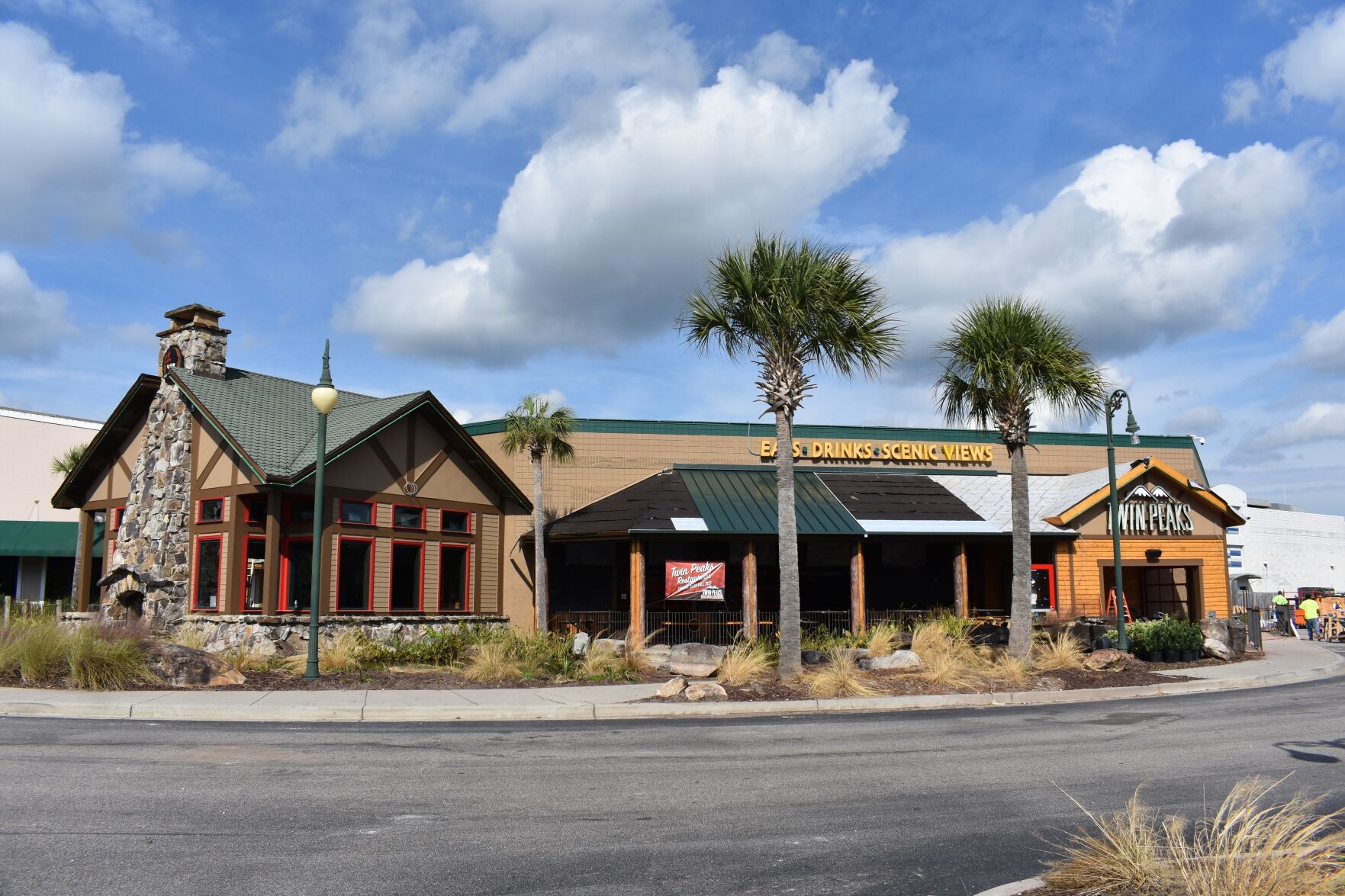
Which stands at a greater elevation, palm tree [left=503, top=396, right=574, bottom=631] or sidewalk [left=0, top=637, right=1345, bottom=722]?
palm tree [left=503, top=396, right=574, bottom=631]

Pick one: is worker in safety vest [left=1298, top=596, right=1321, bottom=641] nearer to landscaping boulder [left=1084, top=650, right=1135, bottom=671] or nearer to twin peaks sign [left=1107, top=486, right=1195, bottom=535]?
twin peaks sign [left=1107, top=486, right=1195, bottom=535]

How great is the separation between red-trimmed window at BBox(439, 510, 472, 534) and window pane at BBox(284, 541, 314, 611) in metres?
3.76

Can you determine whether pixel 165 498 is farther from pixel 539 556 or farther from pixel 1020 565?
pixel 1020 565

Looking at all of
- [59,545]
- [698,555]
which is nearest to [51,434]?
[59,545]

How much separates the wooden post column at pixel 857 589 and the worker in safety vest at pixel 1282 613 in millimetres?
18306

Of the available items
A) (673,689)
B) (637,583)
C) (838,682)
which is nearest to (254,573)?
(637,583)

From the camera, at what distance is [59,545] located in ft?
117

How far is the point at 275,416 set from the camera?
24656 mm

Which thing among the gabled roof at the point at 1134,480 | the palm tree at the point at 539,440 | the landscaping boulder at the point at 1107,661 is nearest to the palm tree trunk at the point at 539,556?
the palm tree at the point at 539,440

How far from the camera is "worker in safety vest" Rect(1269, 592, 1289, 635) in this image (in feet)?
112

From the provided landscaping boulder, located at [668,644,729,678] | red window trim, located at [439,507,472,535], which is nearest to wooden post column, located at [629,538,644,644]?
landscaping boulder, located at [668,644,729,678]

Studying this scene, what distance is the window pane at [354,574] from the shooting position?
2284 centimetres

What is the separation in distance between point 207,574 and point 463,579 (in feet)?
20.5

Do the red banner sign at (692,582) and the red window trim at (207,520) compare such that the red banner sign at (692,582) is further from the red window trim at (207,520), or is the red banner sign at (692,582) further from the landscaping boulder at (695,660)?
the red window trim at (207,520)
